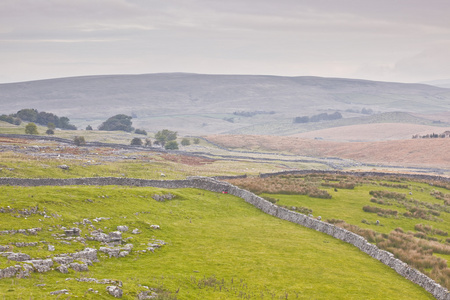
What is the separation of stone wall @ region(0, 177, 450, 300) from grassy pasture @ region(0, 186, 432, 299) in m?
0.62

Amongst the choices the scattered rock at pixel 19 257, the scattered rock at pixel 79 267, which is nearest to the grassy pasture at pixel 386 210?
the scattered rock at pixel 79 267

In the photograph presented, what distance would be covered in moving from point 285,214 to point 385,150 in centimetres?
13819

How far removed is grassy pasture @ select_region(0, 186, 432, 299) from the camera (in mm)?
21484

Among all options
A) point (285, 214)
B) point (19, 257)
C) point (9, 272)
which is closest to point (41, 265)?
point (19, 257)

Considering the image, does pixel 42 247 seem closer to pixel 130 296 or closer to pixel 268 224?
pixel 130 296

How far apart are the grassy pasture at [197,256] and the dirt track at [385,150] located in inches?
4468

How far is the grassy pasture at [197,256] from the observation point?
70.5ft

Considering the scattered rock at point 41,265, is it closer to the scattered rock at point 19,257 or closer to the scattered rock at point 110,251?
the scattered rock at point 19,257

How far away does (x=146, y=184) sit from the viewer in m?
47.9

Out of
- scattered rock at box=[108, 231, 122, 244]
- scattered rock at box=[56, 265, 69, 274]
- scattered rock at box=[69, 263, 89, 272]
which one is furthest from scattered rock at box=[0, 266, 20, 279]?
scattered rock at box=[108, 231, 122, 244]

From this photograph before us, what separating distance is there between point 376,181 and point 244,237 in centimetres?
3973

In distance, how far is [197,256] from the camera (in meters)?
27.1

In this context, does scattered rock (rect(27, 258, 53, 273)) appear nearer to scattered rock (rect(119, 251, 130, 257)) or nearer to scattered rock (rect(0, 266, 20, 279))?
scattered rock (rect(0, 266, 20, 279))

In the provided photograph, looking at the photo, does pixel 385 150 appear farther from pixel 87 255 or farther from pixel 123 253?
pixel 87 255
